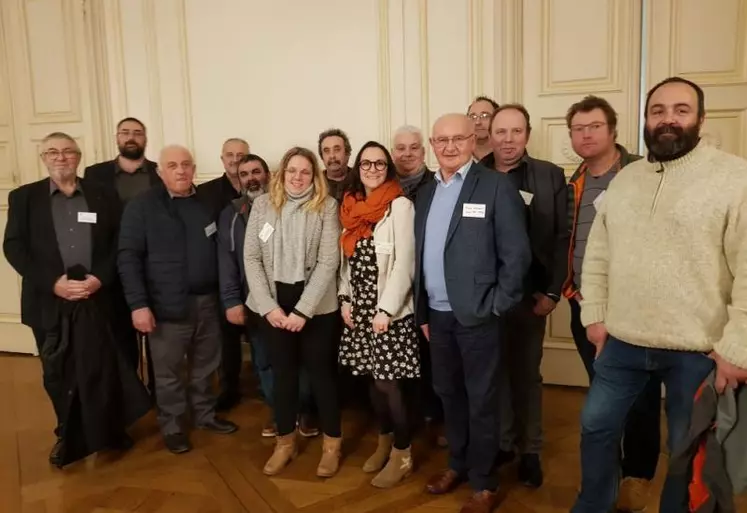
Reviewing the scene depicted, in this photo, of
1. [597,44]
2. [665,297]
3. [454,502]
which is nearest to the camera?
[665,297]

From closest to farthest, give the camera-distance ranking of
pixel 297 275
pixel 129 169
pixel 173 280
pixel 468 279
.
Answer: pixel 468 279 < pixel 297 275 < pixel 173 280 < pixel 129 169

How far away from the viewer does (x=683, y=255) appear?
1883 millimetres

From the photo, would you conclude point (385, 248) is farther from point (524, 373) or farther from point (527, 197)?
point (524, 373)

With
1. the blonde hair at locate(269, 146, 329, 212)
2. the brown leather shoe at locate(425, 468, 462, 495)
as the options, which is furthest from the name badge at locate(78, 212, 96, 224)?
the brown leather shoe at locate(425, 468, 462, 495)

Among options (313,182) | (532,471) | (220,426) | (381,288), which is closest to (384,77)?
(313,182)

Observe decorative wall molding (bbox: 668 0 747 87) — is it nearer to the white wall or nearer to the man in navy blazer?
the white wall

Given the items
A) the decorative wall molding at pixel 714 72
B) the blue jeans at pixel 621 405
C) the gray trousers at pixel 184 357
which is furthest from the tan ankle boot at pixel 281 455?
the decorative wall molding at pixel 714 72

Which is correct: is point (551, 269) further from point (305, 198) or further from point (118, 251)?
point (118, 251)

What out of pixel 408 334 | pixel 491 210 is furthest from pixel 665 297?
pixel 408 334

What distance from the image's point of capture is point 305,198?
2.92m

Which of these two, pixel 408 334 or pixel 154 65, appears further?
pixel 154 65

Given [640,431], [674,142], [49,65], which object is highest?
[49,65]

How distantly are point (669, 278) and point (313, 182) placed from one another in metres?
1.61

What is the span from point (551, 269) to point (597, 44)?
1775 millimetres
